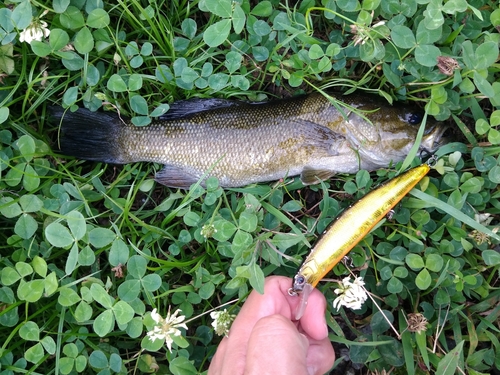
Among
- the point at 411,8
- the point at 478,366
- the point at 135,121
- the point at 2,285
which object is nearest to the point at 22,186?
the point at 2,285

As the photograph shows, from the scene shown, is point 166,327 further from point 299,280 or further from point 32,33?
point 32,33

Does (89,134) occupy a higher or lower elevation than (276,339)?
higher

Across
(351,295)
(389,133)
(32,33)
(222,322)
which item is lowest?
(222,322)

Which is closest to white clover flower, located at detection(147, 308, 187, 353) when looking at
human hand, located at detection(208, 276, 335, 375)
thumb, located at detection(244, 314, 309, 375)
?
human hand, located at detection(208, 276, 335, 375)

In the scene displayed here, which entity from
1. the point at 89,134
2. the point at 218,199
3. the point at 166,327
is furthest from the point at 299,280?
the point at 89,134

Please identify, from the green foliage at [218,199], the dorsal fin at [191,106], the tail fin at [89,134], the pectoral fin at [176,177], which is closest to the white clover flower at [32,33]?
the green foliage at [218,199]

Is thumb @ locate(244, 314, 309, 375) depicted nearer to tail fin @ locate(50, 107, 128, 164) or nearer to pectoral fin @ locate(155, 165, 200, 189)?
pectoral fin @ locate(155, 165, 200, 189)
